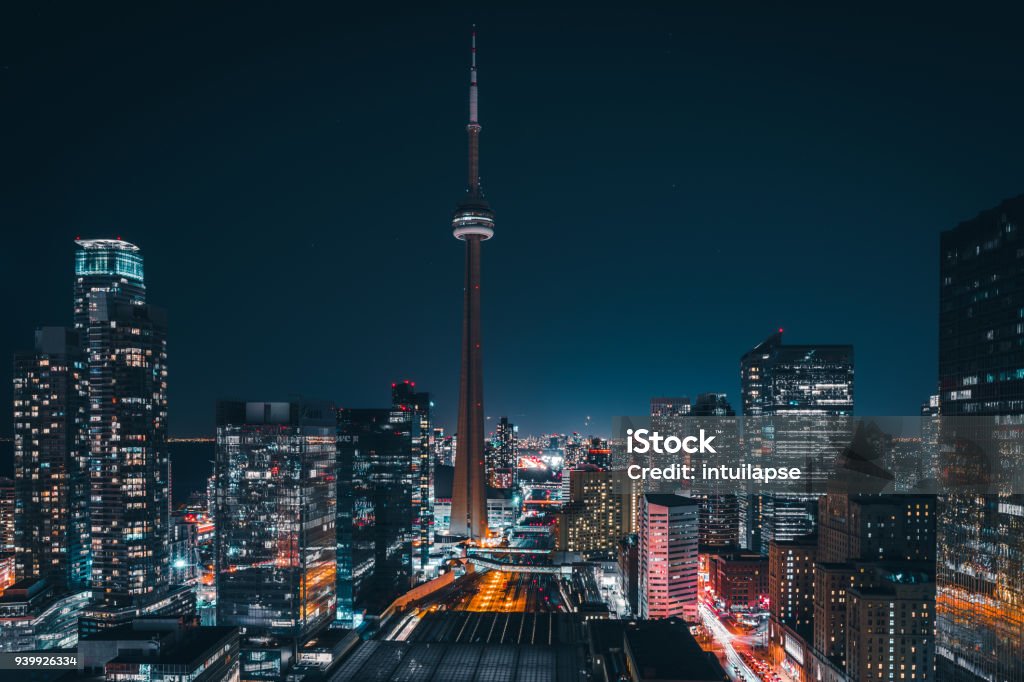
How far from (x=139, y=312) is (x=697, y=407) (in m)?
53.9

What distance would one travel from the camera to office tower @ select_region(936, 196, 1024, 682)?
23047 mm

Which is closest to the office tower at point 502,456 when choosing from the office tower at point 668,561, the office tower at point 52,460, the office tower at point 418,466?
the office tower at point 418,466

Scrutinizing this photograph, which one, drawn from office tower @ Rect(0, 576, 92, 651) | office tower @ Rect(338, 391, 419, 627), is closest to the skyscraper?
office tower @ Rect(338, 391, 419, 627)

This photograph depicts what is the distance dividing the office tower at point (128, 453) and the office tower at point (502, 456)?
226 feet

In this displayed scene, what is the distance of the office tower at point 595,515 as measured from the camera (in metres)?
76.6

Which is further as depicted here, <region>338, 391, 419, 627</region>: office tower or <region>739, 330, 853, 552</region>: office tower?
<region>739, 330, 853, 552</region>: office tower

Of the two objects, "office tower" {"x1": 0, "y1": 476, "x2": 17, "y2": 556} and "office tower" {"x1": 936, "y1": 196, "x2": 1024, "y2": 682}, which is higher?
"office tower" {"x1": 936, "y1": 196, "x2": 1024, "y2": 682}

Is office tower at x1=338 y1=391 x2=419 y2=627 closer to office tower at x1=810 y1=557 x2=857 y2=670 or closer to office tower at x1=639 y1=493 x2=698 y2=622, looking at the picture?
office tower at x1=639 y1=493 x2=698 y2=622

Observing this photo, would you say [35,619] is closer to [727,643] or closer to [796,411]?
[727,643]

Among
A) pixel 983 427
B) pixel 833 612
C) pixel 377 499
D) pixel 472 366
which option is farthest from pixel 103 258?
pixel 983 427

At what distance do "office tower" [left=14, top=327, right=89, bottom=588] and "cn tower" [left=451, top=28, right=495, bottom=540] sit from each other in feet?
123

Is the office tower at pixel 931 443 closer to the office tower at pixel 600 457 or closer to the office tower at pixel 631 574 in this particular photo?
the office tower at pixel 631 574

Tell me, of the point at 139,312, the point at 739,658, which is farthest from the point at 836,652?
the point at 139,312

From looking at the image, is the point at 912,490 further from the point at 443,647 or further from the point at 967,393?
the point at 443,647
